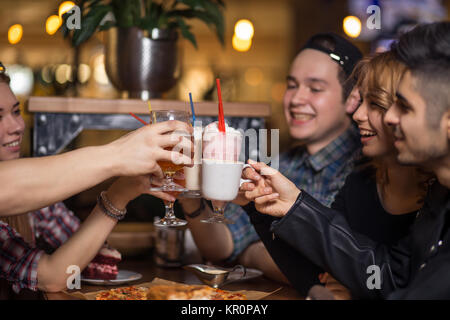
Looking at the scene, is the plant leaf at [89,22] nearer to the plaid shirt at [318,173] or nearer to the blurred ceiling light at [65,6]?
the blurred ceiling light at [65,6]

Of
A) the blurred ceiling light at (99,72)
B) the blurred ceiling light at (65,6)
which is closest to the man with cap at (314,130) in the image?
the blurred ceiling light at (65,6)

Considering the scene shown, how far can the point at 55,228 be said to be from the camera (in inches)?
70.7

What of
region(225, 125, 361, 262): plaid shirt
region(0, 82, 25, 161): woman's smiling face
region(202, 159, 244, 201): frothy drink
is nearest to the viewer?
region(202, 159, 244, 201): frothy drink

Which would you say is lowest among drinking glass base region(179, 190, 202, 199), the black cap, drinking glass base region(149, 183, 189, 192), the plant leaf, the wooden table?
the wooden table

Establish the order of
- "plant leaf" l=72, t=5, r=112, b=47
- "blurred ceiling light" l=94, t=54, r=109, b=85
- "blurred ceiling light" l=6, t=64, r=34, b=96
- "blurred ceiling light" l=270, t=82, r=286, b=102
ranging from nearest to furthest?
1. "plant leaf" l=72, t=5, r=112, b=47
2. "blurred ceiling light" l=6, t=64, r=34, b=96
3. "blurred ceiling light" l=94, t=54, r=109, b=85
4. "blurred ceiling light" l=270, t=82, r=286, b=102

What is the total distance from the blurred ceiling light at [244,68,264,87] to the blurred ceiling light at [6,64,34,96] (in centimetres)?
309

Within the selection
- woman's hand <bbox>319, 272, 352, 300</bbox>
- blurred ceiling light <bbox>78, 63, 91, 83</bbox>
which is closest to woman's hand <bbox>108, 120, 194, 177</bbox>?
woman's hand <bbox>319, 272, 352, 300</bbox>

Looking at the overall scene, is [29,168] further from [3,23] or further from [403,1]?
[3,23]

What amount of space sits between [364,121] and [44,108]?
118 cm

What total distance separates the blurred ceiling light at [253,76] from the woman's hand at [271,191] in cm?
634

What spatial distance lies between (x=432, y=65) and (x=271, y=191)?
501mm

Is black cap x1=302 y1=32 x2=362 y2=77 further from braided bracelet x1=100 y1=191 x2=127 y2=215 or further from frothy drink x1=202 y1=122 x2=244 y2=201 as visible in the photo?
braided bracelet x1=100 y1=191 x2=127 y2=215

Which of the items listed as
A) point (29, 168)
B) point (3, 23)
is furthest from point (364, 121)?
point (3, 23)

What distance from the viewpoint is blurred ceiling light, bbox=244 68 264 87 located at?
755 cm
